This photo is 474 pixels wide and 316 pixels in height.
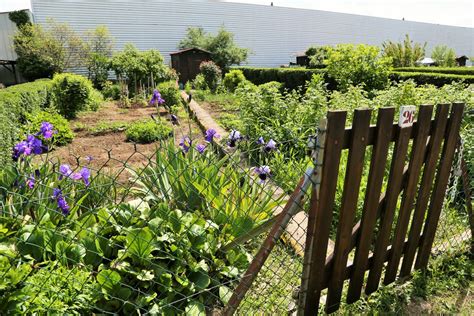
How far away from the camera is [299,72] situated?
1570 centimetres

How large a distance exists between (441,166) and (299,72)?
1435 centimetres

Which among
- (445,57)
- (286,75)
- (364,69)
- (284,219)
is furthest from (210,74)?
(445,57)

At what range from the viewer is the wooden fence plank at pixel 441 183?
194cm

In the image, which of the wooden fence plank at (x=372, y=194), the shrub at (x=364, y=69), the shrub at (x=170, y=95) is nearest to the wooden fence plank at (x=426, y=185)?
the wooden fence plank at (x=372, y=194)

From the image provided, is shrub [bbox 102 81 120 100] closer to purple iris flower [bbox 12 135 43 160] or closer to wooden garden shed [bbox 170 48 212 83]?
wooden garden shed [bbox 170 48 212 83]

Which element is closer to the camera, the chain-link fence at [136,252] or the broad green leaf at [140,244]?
the chain-link fence at [136,252]

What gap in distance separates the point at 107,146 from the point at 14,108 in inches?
74.6

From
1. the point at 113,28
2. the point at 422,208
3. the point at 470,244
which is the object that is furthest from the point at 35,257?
the point at 113,28

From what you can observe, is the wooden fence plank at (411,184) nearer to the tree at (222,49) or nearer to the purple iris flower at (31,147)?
the purple iris flower at (31,147)

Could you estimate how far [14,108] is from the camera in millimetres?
6168

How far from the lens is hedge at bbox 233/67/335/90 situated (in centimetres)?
1489

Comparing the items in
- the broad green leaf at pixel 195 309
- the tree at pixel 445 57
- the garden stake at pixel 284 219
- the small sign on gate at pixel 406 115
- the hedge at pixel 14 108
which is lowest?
the broad green leaf at pixel 195 309

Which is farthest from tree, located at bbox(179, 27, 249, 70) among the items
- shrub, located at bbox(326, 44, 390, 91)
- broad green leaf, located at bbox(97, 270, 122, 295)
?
broad green leaf, located at bbox(97, 270, 122, 295)

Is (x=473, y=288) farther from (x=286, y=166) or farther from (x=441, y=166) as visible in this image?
(x=286, y=166)
